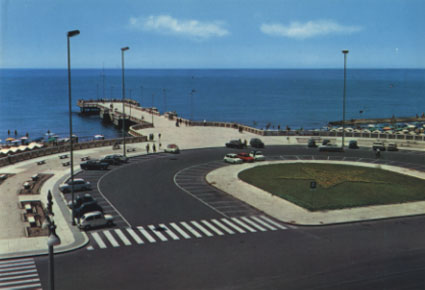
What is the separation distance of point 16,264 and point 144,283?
29.0 feet

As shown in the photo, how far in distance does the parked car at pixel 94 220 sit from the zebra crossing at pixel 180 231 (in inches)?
38.1

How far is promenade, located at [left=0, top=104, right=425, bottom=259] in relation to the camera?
3209 centimetres

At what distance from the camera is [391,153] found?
70.0 meters

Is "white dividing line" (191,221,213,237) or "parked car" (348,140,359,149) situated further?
"parked car" (348,140,359,149)

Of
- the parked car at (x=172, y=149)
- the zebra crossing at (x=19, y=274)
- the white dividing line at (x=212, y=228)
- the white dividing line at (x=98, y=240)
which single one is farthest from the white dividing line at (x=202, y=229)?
the parked car at (x=172, y=149)

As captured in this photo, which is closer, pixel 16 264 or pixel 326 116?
pixel 16 264

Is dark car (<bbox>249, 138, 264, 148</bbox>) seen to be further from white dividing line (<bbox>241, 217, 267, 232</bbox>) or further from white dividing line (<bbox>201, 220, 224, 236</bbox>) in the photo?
white dividing line (<bbox>201, 220, 224, 236</bbox>)

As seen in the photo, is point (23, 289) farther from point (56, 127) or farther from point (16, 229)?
point (56, 127)

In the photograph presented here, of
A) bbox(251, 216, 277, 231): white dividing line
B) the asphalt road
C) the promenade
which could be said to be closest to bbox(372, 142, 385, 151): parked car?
the promenade

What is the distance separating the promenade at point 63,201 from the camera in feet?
105

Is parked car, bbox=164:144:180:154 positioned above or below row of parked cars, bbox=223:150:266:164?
above

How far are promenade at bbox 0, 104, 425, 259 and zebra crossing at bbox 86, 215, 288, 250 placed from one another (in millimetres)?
1412

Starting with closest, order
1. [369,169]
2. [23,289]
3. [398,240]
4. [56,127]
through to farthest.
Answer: [23,289] → [398,240] → [369,169] → [56,127]

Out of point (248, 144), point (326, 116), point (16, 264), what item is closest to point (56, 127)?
point (248, 144)
